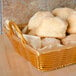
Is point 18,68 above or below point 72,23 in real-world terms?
below

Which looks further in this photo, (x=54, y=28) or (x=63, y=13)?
(x=63, y=13)

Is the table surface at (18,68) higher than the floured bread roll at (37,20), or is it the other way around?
the floured bread roll at (37,20)

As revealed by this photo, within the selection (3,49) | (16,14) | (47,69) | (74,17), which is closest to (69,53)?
(47,69)

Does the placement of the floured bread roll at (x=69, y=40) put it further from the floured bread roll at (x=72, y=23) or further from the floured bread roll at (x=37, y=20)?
the floured bread roll at (x=37, y=20)

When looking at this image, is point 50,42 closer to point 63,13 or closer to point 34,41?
point 34,41

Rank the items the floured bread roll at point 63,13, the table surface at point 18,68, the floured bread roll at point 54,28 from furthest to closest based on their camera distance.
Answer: the floured bread roll at point 63,13 < the floured bread roll at point 54,28 < the table surface at point 18,68

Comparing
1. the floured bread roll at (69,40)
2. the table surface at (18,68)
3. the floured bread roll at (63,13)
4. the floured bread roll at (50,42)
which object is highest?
the floured bread roll at (63,13)

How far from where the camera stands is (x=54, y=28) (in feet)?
2.63

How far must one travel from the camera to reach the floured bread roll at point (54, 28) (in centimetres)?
80

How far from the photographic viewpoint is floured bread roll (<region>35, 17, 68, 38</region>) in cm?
80

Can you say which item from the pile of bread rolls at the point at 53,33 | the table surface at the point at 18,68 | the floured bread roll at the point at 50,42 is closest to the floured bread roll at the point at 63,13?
the pile of bread rolls at the point at 53,33

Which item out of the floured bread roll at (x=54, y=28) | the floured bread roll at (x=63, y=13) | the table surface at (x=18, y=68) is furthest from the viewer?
the floured bread roll at (x=63, y=13)

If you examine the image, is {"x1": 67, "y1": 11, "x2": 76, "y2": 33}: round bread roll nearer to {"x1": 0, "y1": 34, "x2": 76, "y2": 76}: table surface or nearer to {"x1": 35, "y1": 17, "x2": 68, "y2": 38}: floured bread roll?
{"x1": 35, "y1": 17, "x2": 68, "y2": 38}: floured bread roll

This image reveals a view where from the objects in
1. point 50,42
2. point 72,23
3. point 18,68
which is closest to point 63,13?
point 72,23
